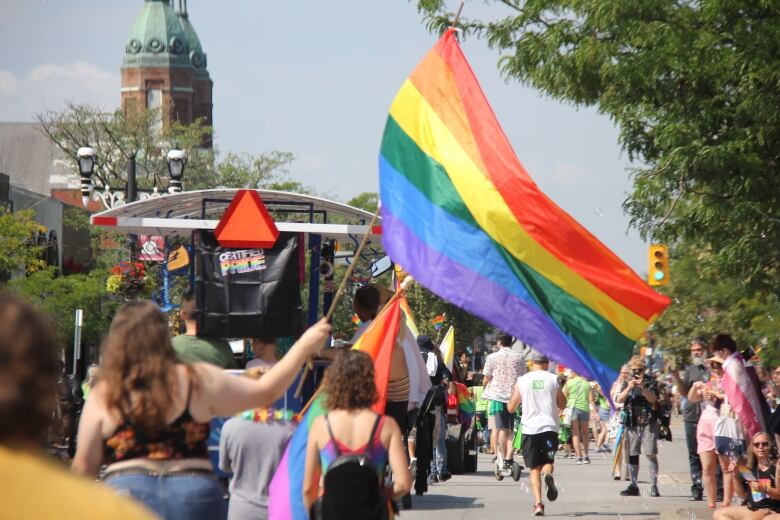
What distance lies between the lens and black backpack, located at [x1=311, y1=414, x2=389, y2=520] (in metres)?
7.09

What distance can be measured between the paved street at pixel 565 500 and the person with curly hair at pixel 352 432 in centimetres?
662

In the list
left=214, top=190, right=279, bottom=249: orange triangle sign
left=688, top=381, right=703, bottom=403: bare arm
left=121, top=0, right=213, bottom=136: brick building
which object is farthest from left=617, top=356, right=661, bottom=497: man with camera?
left=121, top=0, right=213, bottom=136: brick building

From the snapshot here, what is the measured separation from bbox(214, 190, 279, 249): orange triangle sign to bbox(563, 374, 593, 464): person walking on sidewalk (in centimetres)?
1328

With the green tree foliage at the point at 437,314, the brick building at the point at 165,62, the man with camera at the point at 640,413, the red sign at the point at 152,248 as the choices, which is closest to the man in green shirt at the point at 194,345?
the red sign at the point at 152,248

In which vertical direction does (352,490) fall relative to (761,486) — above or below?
above

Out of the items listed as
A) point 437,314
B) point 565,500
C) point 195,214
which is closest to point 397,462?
point 195,214

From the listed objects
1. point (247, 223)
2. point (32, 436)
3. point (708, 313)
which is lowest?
point (32, 436)

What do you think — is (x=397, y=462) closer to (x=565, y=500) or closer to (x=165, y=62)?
(x=565, y=500)

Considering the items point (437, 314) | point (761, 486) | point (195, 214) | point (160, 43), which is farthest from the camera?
point (160, 43)

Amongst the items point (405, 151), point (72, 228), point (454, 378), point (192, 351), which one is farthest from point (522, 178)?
point (72, 228)

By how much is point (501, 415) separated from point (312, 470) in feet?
40.8

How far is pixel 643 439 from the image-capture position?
17.8 metres

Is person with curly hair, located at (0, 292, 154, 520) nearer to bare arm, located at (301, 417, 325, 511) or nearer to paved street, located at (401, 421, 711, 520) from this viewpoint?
bare arm, located at (301, 417, 325, 511)

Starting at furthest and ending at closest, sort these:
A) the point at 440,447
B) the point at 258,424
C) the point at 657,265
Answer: the point at 657,265
the point at 440,447
the point at 258,424
